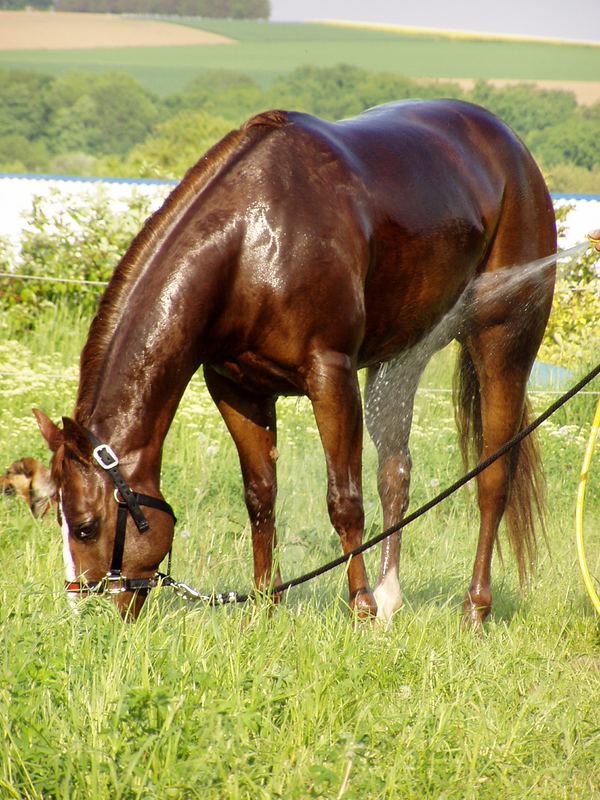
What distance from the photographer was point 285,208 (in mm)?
4215

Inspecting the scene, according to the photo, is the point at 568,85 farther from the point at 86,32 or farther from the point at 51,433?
the point at 51,433

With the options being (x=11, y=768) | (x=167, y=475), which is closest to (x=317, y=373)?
(x=11, y=768)

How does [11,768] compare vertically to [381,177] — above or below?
below

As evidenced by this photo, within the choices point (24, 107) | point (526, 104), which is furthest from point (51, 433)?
point (24, 107)

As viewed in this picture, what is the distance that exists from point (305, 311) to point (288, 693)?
4.49ft

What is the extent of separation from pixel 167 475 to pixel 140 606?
2795mm

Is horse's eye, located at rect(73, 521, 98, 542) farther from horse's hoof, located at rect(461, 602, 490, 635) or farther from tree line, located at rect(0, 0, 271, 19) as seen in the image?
tree line, located at rect(0, 0, 271, 19)

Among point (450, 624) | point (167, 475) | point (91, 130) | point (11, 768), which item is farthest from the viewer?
point (91, 130)

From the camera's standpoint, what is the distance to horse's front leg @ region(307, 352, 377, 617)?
169 inches

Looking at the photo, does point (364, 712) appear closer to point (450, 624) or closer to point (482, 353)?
point (450, 624)

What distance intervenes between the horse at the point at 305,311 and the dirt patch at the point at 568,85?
37.5 meters

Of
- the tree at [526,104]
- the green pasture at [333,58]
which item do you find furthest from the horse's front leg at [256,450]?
the green pasture at [333,58]

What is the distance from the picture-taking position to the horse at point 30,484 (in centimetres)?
624

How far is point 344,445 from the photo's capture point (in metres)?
4.43
